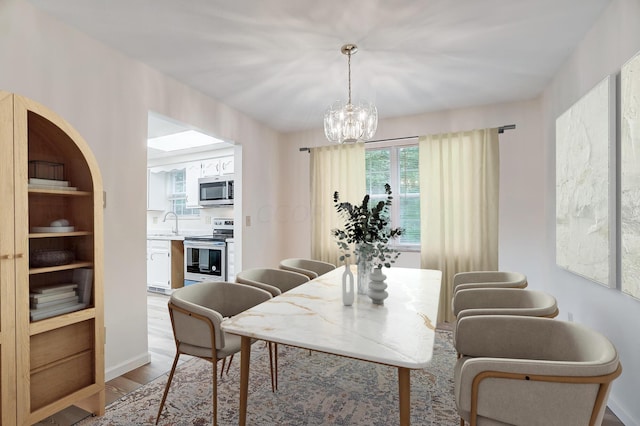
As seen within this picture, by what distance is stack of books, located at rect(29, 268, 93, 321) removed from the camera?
172cm

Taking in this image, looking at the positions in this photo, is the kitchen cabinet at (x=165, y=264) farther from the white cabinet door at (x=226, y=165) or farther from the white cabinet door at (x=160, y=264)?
the white cabinet door at (x=226, y=165)

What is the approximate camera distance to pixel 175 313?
1773mm

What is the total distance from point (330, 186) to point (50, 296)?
10.2ft

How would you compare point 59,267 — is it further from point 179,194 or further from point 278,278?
point 179,194

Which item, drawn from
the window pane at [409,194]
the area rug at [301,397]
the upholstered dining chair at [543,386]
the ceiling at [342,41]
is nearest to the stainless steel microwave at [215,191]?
the ceiling at [342,41]

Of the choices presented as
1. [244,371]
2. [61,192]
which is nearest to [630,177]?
[244,371]

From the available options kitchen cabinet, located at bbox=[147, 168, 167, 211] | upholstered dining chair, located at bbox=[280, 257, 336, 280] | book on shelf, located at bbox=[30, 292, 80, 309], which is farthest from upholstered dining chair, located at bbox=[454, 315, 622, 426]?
kitchen cabinet, located at bbox=[147, 168, 167, 211]

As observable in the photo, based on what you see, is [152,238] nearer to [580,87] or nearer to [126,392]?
[126,392]

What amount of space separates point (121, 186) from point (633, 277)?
10.8 feet

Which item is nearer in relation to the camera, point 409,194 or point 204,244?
point 409,194

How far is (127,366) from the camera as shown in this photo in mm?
2420

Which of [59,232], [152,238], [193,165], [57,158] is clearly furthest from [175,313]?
[193,165]

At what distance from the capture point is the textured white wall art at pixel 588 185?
1871 mm

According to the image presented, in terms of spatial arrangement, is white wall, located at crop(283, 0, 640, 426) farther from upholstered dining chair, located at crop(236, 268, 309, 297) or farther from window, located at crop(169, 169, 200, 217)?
window, located at crop(169, 169, 200, 217)
